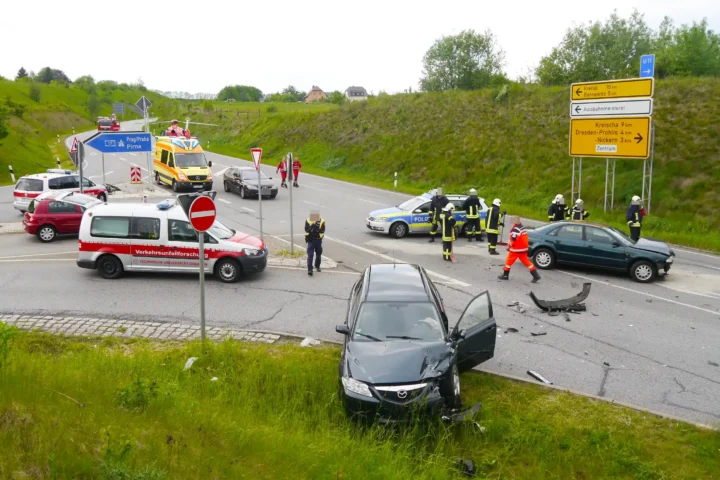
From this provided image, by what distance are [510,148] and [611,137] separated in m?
11.6

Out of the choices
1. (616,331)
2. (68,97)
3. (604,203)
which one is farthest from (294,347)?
(68,97)

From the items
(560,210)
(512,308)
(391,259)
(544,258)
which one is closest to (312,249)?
A: (391,259)

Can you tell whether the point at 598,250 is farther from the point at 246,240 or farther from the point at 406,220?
the point at 246,240

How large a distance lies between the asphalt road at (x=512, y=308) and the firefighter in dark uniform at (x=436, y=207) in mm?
506

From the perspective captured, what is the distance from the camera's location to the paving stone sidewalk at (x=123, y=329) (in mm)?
10406

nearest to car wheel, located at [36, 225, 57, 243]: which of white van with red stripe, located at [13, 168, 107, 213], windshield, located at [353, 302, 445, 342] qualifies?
white van with red stripe, located at [13, 168, 107, 213]

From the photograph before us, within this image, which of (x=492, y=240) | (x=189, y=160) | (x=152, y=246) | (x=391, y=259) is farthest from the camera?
(x=189, y=160)

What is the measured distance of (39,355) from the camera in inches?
353

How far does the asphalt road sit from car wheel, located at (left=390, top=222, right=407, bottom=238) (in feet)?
1.58

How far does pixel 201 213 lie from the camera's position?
909cm

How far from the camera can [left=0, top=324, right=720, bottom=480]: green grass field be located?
5.23 metres

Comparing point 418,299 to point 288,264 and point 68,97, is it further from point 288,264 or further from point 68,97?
point 68,97

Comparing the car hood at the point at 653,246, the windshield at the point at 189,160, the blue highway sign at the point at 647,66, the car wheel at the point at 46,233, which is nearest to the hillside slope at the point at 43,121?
the windshield at the point at 189,160

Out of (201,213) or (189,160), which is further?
(189,160)
